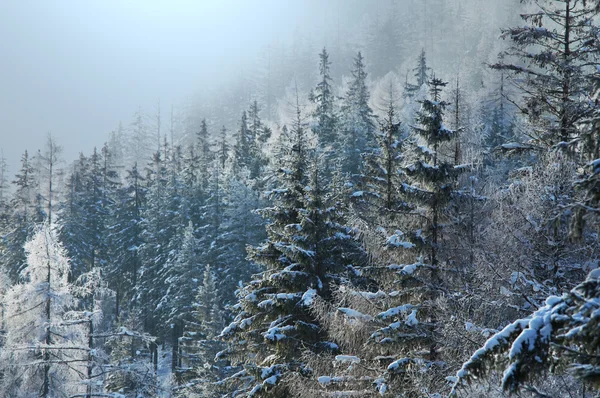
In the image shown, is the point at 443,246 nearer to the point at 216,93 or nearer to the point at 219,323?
the point at 219,323

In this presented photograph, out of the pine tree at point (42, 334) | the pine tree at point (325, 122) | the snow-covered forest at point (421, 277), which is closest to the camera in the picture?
the snow-covered forest at point (421, 277)

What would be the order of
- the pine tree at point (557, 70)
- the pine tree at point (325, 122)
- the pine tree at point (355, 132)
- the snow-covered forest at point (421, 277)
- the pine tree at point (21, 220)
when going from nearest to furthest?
the snow-covered forest at point (421, 277), the pine tree at point (557, 70), the pine tree at point (21, 220), the pine tree at point (355, 132), the pine tree at point (325, 122)

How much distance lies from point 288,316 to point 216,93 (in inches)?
5084

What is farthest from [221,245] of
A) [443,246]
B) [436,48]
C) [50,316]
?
[436,48]

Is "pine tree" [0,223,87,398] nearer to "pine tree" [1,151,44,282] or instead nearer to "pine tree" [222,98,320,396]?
"pine tree" [222,98,320,396]

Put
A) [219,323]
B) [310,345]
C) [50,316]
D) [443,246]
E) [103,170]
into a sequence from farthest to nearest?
[103,170] → [219,323] → [50,316] → [310,345] → [443,246]

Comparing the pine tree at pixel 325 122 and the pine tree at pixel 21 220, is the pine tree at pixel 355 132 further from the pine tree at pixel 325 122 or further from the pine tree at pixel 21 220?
the pine tree at pixel 21 220

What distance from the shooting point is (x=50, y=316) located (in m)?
17.5

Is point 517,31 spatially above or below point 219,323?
→ above

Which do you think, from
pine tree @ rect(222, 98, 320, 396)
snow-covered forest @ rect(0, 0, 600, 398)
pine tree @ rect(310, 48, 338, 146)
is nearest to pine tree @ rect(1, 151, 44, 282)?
snow-covered forest @ rect(0, 0, 600, 398)

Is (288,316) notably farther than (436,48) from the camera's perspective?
No

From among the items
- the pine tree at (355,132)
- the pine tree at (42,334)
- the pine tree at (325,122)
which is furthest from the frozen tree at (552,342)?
the pine tree at (325,122)

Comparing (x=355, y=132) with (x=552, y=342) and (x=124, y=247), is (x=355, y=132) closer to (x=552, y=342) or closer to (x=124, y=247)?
(x=124, y=247)

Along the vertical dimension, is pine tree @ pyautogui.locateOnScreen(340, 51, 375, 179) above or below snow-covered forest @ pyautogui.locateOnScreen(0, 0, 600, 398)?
above
